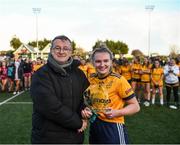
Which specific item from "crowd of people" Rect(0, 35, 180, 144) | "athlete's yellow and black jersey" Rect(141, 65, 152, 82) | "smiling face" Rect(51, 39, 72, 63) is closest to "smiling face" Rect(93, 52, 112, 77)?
"crowd of people" Rect(0, 35, 180, 144)

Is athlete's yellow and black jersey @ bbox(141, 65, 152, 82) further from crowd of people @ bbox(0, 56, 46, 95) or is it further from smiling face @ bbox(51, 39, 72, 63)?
smiling face @ bbox(51, 39, 72, 63)

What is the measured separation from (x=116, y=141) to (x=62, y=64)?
2.81ft

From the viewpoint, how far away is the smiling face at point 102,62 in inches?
120

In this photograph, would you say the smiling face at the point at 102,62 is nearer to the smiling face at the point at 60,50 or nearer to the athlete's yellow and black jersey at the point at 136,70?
the smiling face at the point at 60,50

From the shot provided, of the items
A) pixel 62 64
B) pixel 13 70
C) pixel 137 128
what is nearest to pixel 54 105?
pixel 62 64

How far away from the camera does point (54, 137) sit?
2838mm

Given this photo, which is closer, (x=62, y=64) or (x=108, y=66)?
(x=62, y=64)

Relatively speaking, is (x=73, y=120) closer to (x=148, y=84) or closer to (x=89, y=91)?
(x=89, y=91)

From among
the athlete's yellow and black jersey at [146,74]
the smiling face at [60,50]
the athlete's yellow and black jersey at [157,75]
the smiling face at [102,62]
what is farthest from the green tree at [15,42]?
the smiling face at [60,50]

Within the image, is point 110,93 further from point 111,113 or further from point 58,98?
point 58,98

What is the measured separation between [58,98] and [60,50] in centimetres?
41

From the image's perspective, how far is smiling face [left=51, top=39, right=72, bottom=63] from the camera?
2873 mm

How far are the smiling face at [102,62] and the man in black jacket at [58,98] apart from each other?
23 centimetres

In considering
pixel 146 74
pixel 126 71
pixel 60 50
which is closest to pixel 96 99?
pixel 60 50
